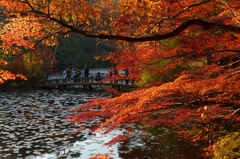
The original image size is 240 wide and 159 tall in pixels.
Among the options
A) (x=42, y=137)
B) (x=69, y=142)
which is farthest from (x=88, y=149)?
(x=42, y=137)

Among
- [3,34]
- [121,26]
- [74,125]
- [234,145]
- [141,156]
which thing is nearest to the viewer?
[234,145]

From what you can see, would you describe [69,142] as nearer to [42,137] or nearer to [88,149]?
[88,149]

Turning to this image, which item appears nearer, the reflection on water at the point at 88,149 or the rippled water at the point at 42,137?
the reflection on water at the point at 88,149

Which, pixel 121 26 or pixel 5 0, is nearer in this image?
pixel 5 0

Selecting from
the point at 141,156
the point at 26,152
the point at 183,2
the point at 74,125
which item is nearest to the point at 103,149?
the point at 141,156

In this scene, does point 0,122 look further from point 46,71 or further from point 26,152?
point 46,71

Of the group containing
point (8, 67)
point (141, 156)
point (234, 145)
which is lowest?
point (141, 156)

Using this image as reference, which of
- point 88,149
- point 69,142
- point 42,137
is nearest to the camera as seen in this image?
point 88,149

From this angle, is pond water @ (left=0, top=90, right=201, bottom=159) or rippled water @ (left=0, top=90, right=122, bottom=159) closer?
pond water @ (left=0, top=90, right=201, bottom=159)

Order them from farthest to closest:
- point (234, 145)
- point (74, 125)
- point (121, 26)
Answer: point (74, 125)
point (121, 26)
point (234, 145)

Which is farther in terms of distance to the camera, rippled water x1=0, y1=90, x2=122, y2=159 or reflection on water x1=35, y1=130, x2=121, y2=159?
rippled water x1=0, y1=90, x2=122, y2=159

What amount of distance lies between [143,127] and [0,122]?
9.39 meters

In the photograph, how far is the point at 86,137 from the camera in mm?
15391

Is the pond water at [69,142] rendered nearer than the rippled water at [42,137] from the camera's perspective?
Yes
